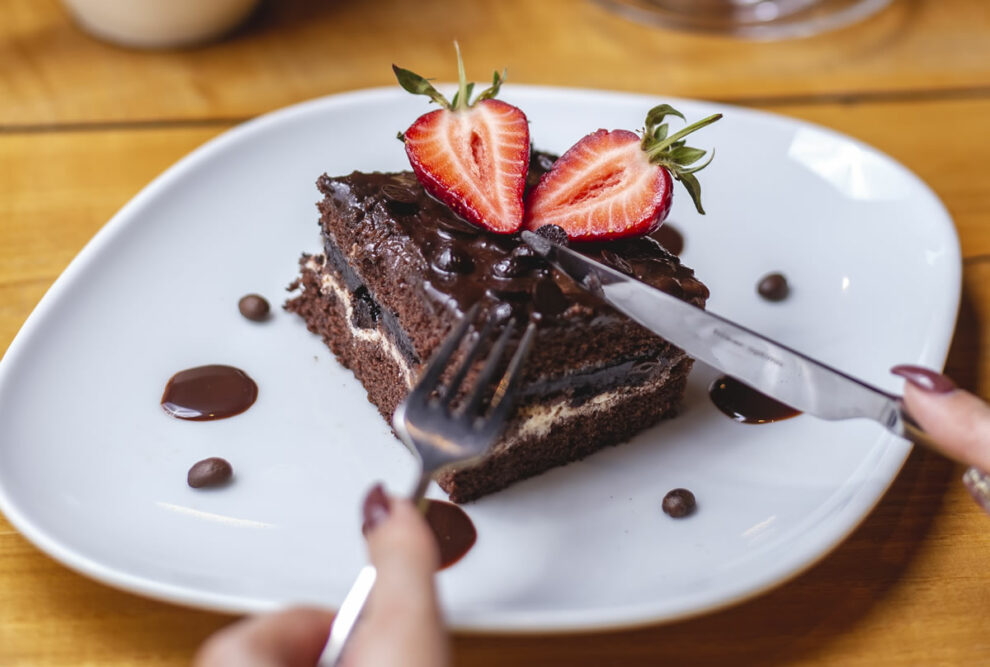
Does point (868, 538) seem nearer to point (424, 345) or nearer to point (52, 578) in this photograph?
point (424, 345)

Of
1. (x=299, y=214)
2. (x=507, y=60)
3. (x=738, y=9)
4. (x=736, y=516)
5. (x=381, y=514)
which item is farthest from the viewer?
(x=738, y=9)

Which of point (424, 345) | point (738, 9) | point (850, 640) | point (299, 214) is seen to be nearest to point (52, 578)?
point (424, 345)

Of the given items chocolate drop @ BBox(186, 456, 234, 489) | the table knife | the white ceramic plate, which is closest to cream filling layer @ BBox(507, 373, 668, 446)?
the white ceramic plate

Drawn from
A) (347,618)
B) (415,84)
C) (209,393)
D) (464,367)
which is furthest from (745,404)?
(209,393)

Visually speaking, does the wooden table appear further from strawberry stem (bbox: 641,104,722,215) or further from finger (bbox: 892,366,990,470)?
strawberry stem (bbox: 641,104,722,215)

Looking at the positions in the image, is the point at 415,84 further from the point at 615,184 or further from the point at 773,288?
the point at 773,288

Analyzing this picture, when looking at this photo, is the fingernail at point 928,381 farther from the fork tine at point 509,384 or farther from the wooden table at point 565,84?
the fork tine at point 509,384

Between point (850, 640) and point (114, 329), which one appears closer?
point (850, 640)
